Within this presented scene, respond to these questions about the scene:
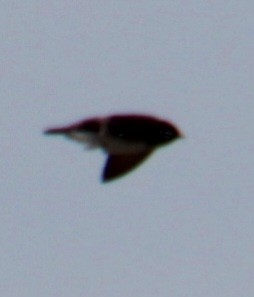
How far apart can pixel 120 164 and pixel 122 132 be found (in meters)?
0.81

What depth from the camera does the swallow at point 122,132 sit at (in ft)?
26.5

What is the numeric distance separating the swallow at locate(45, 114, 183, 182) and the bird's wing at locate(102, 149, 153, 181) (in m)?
0.17

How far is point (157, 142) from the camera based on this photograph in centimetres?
844

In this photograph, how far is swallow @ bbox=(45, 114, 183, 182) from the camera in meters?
8.08

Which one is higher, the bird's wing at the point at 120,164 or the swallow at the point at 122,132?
the swallow at the point at 122,132

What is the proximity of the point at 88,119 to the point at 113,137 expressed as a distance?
32cm

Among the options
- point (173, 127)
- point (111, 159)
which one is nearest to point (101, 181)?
point (111, 159)

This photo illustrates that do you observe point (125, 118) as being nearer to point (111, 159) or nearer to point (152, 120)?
point (152, 120)

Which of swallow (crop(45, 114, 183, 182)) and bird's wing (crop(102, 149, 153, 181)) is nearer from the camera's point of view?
swallow (crop(45, 114, 183, 182))

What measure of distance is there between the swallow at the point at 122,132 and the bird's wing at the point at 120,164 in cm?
17

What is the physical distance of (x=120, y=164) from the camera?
888cm

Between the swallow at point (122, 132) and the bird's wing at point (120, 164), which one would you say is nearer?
the swallow at point (122, 132)

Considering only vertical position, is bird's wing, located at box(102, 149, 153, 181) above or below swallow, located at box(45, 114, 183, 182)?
below

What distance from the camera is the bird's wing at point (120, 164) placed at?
884cm
